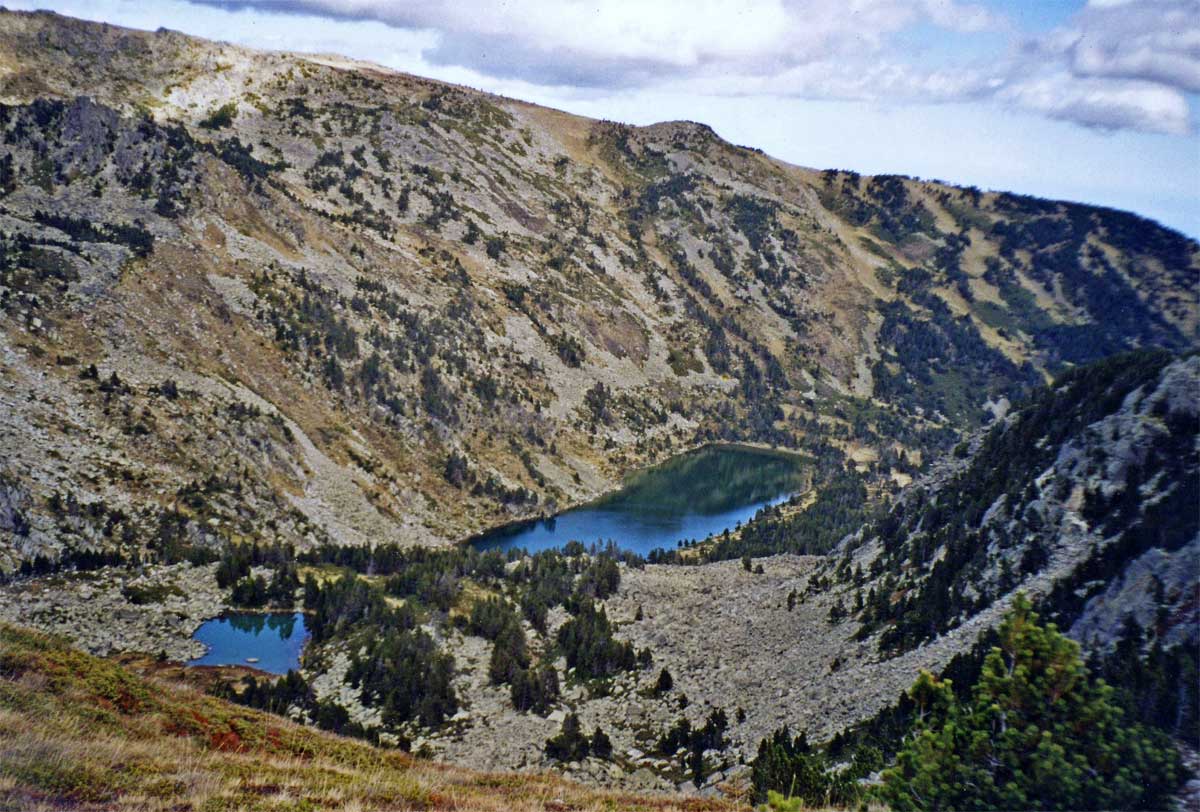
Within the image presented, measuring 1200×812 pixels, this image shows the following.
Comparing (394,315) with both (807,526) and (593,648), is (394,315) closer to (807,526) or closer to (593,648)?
(807,526)

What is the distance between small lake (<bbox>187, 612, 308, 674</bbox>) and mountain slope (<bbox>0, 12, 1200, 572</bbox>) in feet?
26.4

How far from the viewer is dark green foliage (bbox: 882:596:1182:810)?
1287cm

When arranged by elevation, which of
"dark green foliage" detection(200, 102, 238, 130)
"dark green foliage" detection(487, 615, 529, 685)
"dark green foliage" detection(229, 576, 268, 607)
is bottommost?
"dark green foliage" detection(487, 615, 529, 685)

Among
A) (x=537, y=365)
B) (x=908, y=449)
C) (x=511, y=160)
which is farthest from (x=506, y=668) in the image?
(x=511, y=160)

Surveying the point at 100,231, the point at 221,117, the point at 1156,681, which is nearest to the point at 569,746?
the point at 1156,681

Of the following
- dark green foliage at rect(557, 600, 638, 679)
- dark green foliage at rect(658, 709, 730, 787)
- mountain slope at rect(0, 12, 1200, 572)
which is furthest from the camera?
mountain slope at rect(0, 12, 1200, 572)

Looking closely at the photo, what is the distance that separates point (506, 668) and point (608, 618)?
10000mm

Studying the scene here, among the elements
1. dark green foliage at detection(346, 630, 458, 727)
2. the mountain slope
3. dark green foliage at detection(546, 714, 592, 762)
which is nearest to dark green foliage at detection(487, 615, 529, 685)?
dark green foliage at detection(346, 630, 458, 727)

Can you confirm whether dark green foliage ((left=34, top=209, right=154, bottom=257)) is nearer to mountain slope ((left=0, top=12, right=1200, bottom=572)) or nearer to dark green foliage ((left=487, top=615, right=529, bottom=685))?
mountain slope ((left=0, top=12, right=1200, bottom=572))

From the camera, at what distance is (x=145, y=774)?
48.3ft

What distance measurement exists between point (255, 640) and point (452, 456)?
3958 cm

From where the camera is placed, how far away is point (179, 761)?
16031 mm

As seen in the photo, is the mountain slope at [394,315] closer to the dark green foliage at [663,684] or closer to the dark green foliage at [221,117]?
the dark green foliage at [221,117]

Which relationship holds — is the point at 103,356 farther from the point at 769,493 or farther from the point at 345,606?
the point at 769,493
